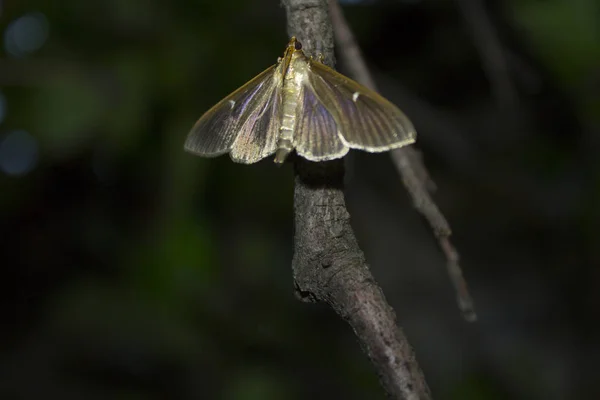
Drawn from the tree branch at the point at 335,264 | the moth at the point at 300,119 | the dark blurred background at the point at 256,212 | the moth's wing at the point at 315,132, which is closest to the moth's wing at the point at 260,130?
the moth at the point at 300,119

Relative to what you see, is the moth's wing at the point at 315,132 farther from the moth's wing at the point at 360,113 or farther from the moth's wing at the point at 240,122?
the moth's wing at the point at 240,122

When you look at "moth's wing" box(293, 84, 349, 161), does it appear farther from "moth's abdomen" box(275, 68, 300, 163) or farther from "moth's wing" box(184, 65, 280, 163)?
"moth's wing" box(184, 65, 280, 163)

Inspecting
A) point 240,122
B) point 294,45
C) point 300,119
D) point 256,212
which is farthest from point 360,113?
point 256,212

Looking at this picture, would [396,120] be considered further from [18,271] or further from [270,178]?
[18,271]

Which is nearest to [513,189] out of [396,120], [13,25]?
[396,120]

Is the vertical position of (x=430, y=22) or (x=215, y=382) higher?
(x=430, y=22)

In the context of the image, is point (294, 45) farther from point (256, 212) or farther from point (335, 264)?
point (256, 212)
